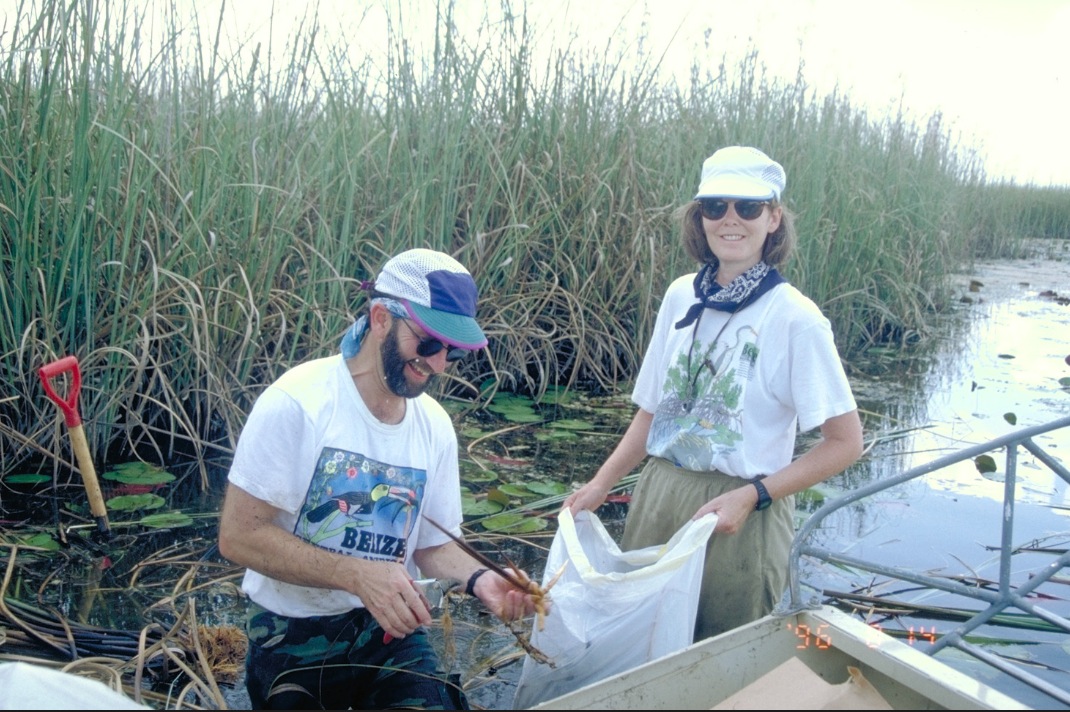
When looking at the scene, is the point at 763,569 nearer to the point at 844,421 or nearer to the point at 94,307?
the point at 844,421

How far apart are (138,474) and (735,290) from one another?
2531 millimetres

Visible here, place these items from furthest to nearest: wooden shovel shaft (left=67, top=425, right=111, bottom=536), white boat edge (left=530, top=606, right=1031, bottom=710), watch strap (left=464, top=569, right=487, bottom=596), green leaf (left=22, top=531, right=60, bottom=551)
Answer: green leaf (left=22, top=531, right=60, bottom=551), wooden shovel shaft (left=67, top=425, right=111, bottom=536), watch strap (left=464, top=569, right=487, bottom=596), white boat edge (left=530, top=606, right=1031, bottom=710)

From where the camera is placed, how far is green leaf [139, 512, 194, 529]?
3.38 meters

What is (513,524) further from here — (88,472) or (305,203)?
(305,203)

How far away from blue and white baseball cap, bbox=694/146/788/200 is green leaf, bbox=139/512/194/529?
2175 millimetres

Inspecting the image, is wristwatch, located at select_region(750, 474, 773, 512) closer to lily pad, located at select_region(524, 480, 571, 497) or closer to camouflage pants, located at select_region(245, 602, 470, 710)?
camouflage pants, located at select_region(245, 602, 470, 710)

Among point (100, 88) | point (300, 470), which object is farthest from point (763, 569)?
point (100, 88)

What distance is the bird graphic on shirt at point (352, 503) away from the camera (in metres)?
2.01

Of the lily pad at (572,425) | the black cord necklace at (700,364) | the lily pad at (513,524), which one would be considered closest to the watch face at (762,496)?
the black cord necklace at (700,364)

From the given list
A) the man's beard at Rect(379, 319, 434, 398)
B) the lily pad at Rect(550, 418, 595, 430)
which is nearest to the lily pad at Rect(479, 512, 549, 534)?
the lily pad at Rect(550, 418, 595, 430)

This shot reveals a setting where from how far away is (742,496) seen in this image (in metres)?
2.18

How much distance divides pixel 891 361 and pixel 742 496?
5.97 metres

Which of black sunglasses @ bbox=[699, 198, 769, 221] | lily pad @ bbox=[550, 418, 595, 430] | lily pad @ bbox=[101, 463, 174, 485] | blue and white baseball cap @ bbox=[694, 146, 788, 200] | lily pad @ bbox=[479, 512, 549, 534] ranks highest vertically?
blue and white baseball cap @ bbox=[694, 146, 788, 200]

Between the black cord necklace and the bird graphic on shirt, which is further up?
the black cord necklace
